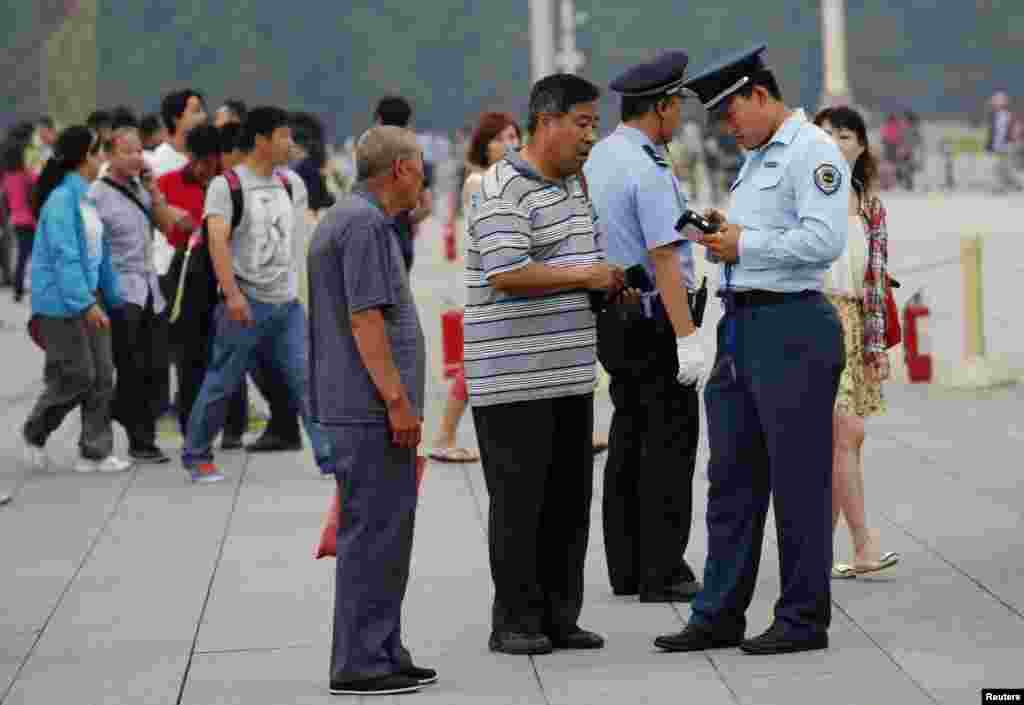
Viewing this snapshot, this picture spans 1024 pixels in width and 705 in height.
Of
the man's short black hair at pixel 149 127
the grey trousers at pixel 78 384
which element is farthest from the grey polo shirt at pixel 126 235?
the man's short black hair at pixel 149 127

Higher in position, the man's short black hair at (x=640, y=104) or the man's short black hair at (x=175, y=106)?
the man's short black hair at (x=175, y=106)

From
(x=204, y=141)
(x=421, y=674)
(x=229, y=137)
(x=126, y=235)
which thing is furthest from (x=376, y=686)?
(x=204, y=141)

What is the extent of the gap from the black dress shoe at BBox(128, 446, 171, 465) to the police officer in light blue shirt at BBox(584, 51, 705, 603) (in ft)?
13.7

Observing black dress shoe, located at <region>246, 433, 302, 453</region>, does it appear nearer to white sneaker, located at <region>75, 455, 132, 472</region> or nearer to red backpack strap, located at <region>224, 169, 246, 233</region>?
white sneaker, located at <region>75, 455, 132, 472</region>

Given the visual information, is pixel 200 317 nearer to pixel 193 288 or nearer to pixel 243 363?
pixel 193 288

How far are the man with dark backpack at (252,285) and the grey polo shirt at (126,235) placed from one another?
33.1 inches

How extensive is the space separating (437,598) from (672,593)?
881mm

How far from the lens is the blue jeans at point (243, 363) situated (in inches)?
401

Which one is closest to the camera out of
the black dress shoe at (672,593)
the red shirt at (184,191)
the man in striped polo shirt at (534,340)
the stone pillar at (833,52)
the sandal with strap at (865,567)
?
the man in striped polo shirt at (534,340)

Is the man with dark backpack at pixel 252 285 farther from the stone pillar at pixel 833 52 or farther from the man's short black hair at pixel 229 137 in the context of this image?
the stone pillar at pixel 833 52

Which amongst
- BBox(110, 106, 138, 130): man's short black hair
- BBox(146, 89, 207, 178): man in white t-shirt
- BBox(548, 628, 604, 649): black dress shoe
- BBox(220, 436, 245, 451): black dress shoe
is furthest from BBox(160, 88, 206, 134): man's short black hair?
BBox(548, 628, 604, 649): black dress shoe

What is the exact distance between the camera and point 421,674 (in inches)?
244

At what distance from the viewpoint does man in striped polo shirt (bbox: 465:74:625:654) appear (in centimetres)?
645

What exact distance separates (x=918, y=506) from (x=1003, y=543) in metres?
0.97
